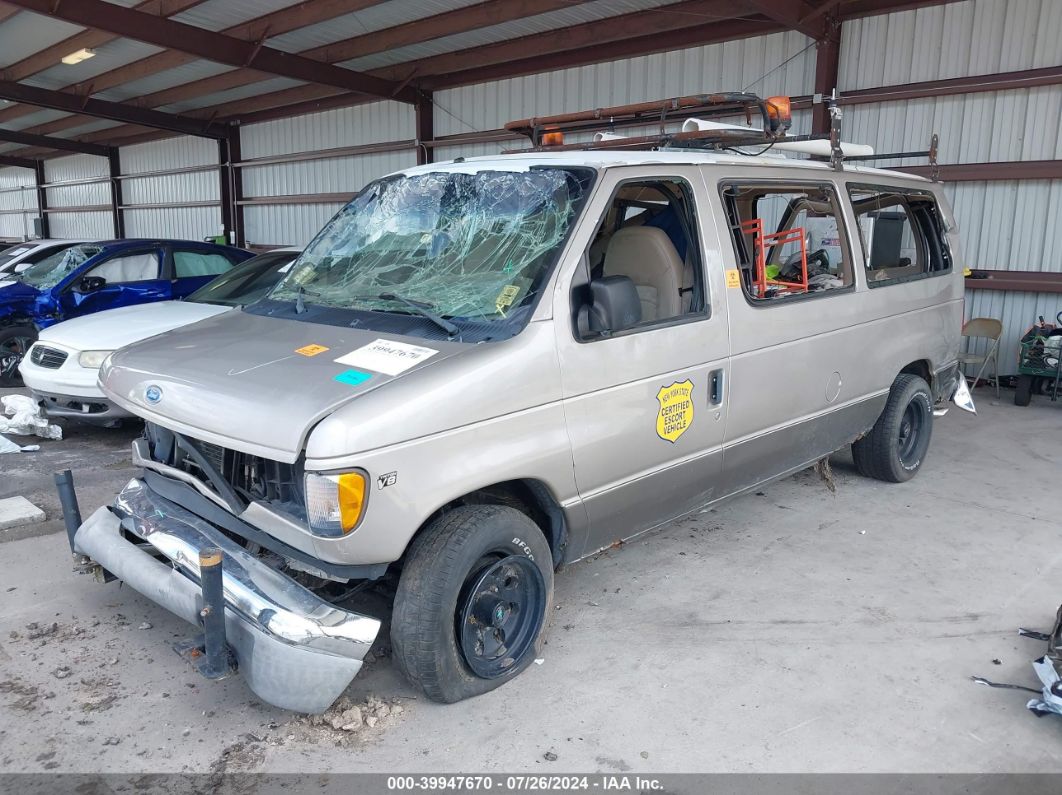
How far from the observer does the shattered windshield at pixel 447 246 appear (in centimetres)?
337

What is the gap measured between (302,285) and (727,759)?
109 inches

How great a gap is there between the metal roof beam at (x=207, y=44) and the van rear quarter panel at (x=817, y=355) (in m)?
10.2

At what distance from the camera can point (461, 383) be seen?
290 centimetres

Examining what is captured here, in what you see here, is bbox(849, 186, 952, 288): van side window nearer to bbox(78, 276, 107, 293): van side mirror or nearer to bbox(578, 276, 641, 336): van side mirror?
bbox(578, 276, 641, 336): van side mirror

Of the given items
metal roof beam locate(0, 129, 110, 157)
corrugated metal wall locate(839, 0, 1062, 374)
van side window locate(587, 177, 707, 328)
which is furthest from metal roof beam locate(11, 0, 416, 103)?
metal roof beam locate(0, 129, 110, 157)

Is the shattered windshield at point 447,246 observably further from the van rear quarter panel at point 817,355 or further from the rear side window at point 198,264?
the rear side window at point 198,264

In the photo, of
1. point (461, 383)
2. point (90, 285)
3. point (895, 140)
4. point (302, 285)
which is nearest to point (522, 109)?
point (895, 140)

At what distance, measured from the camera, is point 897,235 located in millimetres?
5559

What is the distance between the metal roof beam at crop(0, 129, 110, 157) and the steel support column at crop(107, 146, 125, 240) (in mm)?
194

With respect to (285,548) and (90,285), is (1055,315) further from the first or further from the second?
(90,285)

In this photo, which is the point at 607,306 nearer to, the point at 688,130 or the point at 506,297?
the point at 506,297

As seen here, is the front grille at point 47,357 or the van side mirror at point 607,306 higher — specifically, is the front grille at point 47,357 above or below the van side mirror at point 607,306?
below

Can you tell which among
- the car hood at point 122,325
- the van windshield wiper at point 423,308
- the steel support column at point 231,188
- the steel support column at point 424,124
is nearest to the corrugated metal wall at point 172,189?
the steel support column at point 231,188

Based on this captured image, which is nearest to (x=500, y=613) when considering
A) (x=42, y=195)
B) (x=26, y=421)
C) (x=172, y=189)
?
(x=26, y=421)
